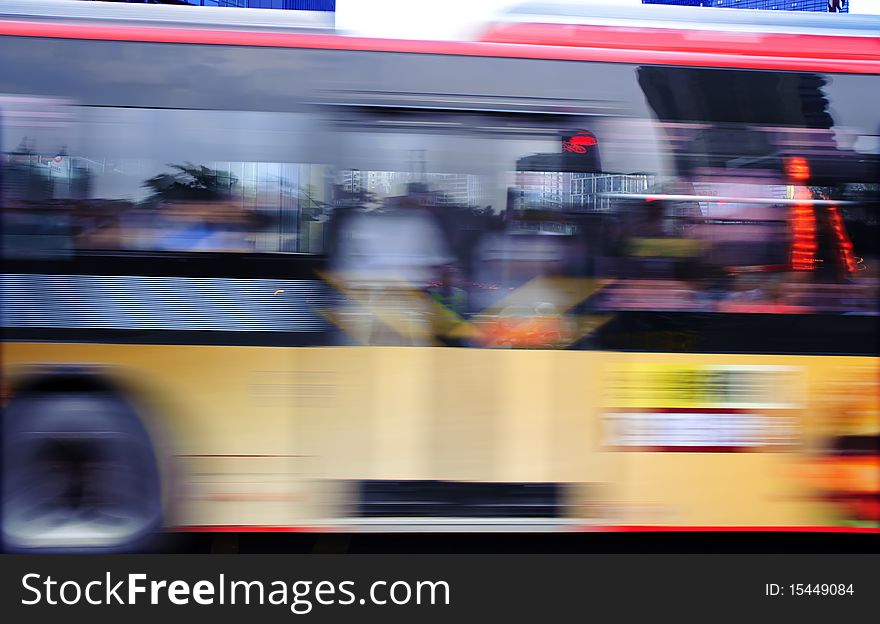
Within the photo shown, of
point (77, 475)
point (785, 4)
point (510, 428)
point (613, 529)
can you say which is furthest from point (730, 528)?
point (785, 4)

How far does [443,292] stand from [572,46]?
1.49 m

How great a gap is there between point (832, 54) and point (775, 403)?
6.25 feet

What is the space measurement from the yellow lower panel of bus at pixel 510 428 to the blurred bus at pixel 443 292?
1cm

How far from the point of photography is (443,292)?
4.10m

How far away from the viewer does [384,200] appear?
407 cm

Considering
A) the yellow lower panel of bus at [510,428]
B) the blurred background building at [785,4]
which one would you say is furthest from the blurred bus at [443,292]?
the blurred background building at [785,4]

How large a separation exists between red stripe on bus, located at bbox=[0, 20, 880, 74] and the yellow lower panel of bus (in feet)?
5.14

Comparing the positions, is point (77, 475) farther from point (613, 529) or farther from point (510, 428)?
point (613, 529)

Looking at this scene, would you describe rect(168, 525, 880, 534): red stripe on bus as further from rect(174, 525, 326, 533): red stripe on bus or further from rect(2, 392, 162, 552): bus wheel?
rect(2, 392, 162, 552): bus wheel

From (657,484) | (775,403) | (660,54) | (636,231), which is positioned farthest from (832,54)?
(657,484)

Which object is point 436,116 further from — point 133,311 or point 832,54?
point 832,54

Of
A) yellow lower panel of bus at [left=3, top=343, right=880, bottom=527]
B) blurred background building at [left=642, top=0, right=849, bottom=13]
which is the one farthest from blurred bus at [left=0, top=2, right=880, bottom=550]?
blurred background building at [left=642, top=0, right=849, bottom=13]

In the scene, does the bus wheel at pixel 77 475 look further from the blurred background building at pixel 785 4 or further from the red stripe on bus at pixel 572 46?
the blurred background building at pixel 785 4

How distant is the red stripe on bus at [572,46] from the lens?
405 centimetres
